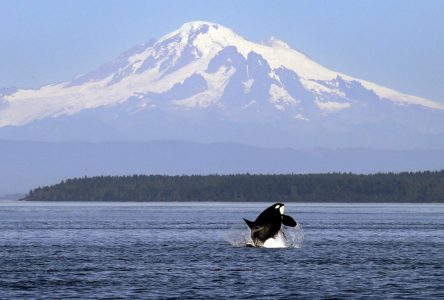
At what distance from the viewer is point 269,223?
296 feet

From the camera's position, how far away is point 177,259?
81.9 metres

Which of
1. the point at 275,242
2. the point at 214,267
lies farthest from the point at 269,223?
the point at 214,267

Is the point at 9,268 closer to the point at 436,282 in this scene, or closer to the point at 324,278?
the point at 324,278

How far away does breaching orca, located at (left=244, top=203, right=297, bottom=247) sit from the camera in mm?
87562

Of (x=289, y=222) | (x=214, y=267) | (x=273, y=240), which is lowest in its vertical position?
(x=214, y=267)

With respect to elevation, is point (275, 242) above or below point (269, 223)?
below

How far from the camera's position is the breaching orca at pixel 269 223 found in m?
87.6

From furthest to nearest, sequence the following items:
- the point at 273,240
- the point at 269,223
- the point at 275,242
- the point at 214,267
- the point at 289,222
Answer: the point at 275,242 → the point at 273,240 → the point at 269,223 → the point at 289,222 → the point at 214,267

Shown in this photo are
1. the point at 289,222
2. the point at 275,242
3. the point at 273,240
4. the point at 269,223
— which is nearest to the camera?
the point at 289,222

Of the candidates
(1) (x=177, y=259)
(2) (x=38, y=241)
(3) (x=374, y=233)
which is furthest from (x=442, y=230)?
(1) (x=177, y=259)

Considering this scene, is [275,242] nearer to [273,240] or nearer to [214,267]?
[273,240]

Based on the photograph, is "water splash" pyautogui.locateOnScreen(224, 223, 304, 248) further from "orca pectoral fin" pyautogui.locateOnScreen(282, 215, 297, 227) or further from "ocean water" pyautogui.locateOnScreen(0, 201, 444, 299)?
"orca pectoral fin" pyautogui.locateOnScreen(282, 215, 297, 227)

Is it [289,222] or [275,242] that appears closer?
[289,222]

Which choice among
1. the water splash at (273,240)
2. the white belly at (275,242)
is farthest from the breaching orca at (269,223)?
the water splash at (273,240)
